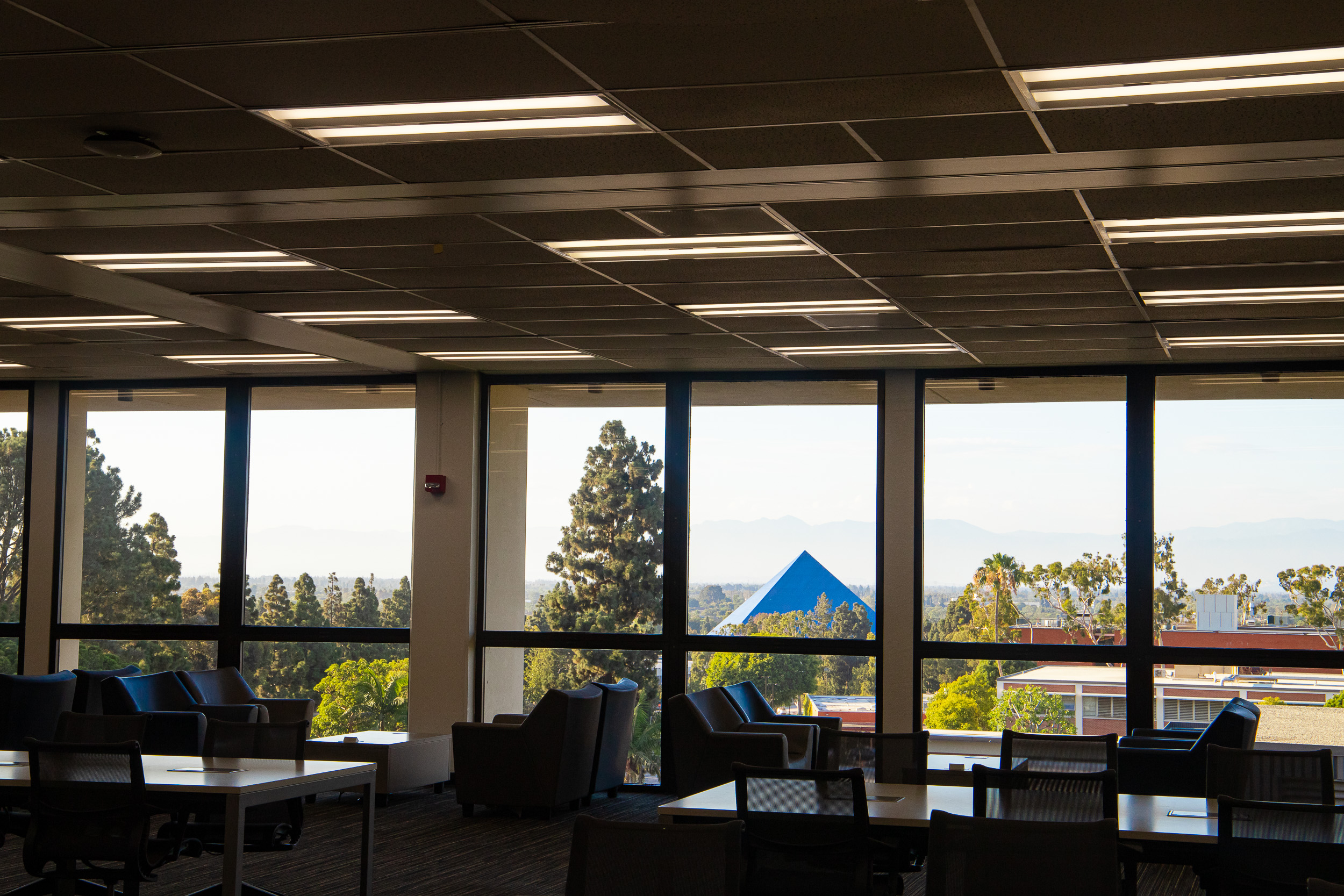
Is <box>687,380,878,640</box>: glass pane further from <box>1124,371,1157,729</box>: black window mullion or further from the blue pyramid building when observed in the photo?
<box>1124,371,1157,729</box>: black window mullion

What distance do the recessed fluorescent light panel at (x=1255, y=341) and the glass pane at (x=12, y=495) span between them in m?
9.49

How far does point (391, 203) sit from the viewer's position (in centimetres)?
546

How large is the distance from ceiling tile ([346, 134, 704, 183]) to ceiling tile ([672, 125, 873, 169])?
10cm

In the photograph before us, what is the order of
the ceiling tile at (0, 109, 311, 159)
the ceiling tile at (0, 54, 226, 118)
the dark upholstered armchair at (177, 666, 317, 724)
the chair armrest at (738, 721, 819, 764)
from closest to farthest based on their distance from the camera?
the ceiling tile at (0, 54, 226, 118) < the ceiling tile at (0, 109, 311, 159) < the chair armrest at (738, 721, 819, 764) < the dark upholstered armchair at (177, 666, 317, 724)

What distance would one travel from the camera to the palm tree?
10.0 metres

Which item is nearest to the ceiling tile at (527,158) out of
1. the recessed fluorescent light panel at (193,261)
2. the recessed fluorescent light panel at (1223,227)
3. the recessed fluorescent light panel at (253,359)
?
the recessed fluorescent light panel at (193,261)

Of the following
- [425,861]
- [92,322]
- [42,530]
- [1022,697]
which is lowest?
[425,861]

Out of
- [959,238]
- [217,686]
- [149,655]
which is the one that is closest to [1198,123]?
[959,238]

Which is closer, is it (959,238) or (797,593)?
(959,238)

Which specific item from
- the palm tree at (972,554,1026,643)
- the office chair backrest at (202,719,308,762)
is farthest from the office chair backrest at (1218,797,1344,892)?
the palm tree at (972,554,1026,643)

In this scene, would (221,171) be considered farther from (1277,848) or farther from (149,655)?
(149,655)

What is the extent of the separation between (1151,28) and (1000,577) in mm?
6898

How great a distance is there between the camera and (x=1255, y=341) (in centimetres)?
861

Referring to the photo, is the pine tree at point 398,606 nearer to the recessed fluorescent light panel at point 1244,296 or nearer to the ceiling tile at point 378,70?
the recessed fluorescent light panel at point 1244,296
